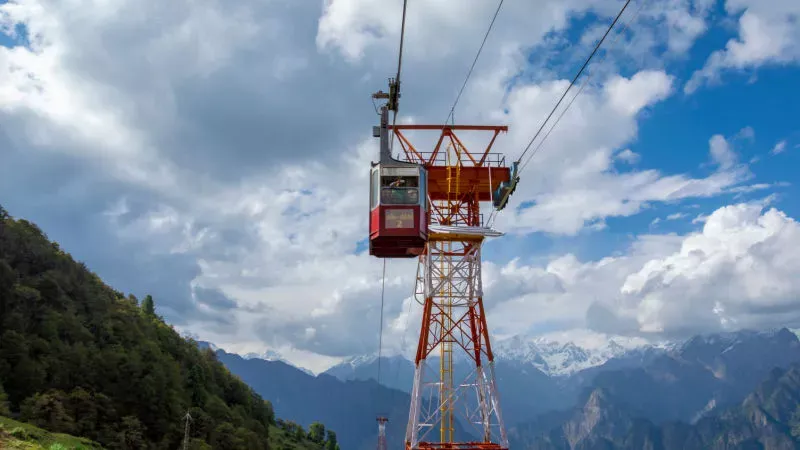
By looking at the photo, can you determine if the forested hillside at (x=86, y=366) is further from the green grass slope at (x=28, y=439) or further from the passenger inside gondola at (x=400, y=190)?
the passenger inside gondola at (x=400, y=190)

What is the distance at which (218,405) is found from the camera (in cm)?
9525

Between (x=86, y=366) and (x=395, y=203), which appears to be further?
(x=86, y=366)

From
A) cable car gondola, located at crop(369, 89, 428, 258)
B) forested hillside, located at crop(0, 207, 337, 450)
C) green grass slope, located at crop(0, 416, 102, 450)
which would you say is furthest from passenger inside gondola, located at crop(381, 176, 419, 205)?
forested hillside, located at crop(0, 207, 337, 450)

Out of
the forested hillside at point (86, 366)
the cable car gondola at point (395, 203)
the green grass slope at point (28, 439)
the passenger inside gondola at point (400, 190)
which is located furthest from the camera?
the forested hillside at point (86, 366)

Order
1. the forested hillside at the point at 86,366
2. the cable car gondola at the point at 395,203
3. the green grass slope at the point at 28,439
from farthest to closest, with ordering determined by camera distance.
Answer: the forested hillside at the point at 86,366 → the cable car gondola at the point at 395,203 → the green grass slope at the point at 28,439

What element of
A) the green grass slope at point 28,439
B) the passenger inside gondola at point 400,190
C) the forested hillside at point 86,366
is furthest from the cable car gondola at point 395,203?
the forested hillside at point 86,366

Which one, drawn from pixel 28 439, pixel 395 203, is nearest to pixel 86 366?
pixel 395 203

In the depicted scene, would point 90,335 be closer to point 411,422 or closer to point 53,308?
point 53,308

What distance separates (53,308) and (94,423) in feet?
61.9

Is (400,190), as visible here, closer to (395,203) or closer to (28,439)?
(395,203)

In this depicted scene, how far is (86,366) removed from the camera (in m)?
69.1

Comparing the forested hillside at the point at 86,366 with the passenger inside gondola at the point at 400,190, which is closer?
the passenger inside gondola at the point at 400,190

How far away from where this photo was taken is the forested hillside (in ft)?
199

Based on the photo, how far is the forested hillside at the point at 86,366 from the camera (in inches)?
2389
